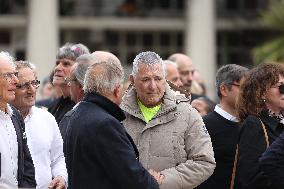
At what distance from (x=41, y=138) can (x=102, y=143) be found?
61.2 inches

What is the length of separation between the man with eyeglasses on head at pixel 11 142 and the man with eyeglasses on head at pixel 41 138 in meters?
0.60

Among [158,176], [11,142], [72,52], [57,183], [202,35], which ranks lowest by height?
[202,35]

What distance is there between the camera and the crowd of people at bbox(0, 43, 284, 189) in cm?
655

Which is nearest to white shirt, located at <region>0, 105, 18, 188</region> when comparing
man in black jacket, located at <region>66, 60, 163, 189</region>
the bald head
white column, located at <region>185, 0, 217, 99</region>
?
man in black jacket, located at <region>66, 60, 163, 189</region>

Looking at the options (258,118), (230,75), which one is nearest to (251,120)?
(258,118)

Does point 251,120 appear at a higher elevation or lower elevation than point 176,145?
higher

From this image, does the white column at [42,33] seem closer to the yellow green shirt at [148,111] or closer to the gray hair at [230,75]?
the gray hair at [230,75]

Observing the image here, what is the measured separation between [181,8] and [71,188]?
34.8m

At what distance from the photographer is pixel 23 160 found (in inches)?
280

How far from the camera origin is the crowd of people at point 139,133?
655 centimetres

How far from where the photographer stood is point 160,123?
7.48 m

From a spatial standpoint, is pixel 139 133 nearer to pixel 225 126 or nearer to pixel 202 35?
pixel 225 126

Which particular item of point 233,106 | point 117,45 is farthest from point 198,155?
point 117,45

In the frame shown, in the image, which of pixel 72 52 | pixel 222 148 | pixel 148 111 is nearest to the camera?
pixel 148 111
